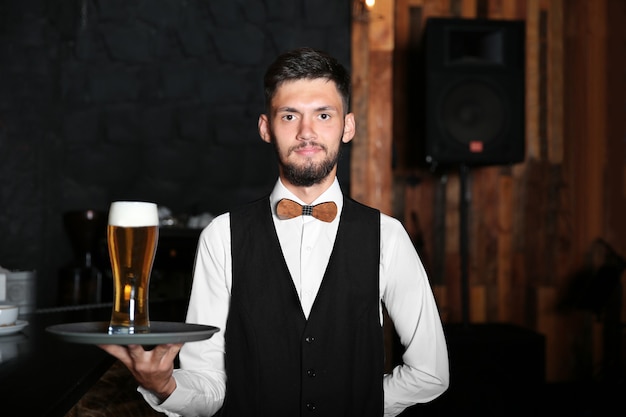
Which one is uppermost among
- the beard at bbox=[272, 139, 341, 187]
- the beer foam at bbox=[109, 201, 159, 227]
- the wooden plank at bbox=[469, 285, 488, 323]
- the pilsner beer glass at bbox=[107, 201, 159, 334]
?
the beard at bbox=[272, 139, 341, 187]

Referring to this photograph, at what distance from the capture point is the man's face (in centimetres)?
139

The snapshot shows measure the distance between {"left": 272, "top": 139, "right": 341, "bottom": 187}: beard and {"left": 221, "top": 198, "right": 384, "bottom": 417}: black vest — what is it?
0.12 metres

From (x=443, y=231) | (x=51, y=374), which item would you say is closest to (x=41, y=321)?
(x=51, y=374)

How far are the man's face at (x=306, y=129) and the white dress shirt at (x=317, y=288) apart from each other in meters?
0.09

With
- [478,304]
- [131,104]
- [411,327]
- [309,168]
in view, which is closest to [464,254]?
[478,304]

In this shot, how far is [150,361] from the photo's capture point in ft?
3.54

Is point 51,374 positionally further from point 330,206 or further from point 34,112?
point 34,112

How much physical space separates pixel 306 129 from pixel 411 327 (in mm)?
456

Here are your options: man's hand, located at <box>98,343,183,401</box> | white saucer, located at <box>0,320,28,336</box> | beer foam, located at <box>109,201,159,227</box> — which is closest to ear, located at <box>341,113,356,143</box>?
beer foam, located at <box>109,201,159,227</box>

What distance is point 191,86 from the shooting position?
154 inches

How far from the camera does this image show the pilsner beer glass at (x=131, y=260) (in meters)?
1.13

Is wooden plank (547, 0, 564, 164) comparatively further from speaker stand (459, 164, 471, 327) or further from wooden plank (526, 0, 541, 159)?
speaker stand (459, 164, 471, 327)

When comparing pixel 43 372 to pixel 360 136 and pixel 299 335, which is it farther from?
pixel 360 136

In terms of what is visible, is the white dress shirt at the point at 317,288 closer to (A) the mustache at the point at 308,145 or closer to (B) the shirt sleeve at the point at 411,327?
(B) the shirt sleeve at the point at 411,327
